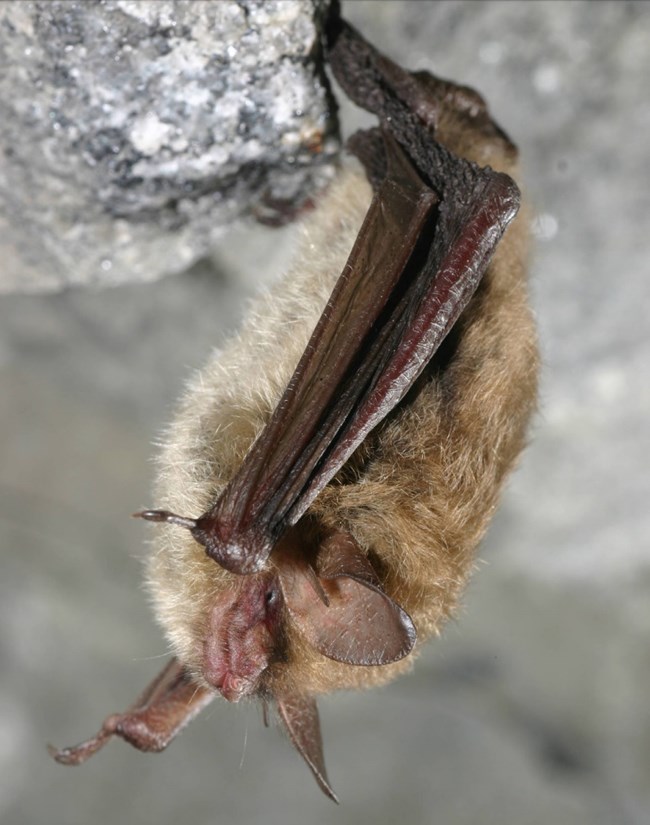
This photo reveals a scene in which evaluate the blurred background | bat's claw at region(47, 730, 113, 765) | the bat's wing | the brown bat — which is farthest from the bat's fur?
the blurred background

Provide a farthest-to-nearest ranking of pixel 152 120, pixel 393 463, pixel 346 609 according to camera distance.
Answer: pixel 152 120 → pixel 393 463 → pixel 346 609

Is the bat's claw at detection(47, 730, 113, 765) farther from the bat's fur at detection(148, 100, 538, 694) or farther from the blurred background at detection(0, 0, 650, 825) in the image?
the blurred background at detection(0, 0, 650, 825)

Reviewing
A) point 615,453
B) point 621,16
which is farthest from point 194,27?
point 615,453

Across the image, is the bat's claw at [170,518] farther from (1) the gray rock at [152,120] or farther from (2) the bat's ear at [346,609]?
(1) the gray rock at [152,120]

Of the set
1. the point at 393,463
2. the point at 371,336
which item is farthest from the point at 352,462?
the point at 371,336

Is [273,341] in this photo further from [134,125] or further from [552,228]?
[552,228]

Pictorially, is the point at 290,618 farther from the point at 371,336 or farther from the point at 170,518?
the point at 371,336
